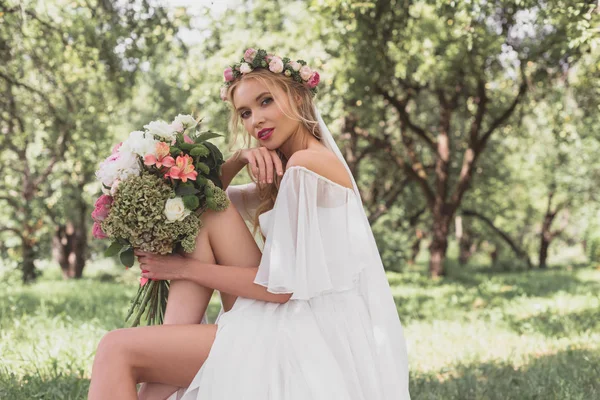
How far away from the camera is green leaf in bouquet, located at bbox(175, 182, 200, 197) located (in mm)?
2867

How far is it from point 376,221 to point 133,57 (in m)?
10.6

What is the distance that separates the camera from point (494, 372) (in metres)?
5.01

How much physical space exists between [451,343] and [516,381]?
166 centimetres

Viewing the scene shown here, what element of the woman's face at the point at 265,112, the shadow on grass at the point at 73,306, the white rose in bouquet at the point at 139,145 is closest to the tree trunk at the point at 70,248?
the shadow on grass at the point at 73,306

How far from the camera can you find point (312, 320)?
287 cm

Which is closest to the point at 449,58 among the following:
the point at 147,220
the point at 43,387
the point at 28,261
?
the point at 28,261

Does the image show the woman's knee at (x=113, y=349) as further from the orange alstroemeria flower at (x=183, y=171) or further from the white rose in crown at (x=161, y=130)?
the white rose in crown at (x=161, y=130)

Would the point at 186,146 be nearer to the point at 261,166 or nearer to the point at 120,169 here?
the point at 120,169

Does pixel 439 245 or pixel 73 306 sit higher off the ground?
pixel 439 245

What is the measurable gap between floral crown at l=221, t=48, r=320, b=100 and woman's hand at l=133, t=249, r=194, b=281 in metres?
1.12

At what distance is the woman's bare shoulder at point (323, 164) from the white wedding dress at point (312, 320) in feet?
0.16

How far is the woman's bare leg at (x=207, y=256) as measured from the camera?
2836 millimetres

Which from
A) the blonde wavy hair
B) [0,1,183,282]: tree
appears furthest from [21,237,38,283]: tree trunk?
the blonde wavy hair

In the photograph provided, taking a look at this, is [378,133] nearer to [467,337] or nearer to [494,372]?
[467,337]
